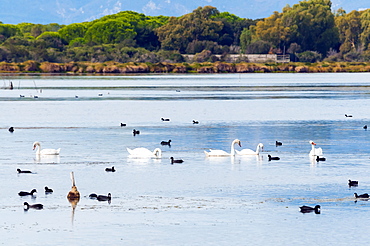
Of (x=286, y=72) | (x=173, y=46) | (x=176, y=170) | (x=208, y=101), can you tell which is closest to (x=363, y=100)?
(x=208, y=101)

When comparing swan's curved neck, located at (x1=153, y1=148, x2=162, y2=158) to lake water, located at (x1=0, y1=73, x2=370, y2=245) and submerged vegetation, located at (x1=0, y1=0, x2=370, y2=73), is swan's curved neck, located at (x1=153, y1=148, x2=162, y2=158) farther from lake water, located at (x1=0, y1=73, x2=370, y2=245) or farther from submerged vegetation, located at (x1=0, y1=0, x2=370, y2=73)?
submerged vegetation, located at (x1=0, y1=0, x2=370, y2=73)

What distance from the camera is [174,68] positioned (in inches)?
6644

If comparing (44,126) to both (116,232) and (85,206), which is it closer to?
(85,206)

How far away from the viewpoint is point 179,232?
16109 mm

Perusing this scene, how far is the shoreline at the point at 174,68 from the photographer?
16212 cm

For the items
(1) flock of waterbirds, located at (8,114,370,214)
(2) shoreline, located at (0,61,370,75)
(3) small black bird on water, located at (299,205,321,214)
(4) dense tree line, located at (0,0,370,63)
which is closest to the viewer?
(3) small black bird on water, located at (299,205,321,214)

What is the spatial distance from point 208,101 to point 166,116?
54.1 ft

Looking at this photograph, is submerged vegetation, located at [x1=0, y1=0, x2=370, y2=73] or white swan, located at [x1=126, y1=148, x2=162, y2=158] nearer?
white swan, located at [x1=126, y1=148, x2=162, y2=158]

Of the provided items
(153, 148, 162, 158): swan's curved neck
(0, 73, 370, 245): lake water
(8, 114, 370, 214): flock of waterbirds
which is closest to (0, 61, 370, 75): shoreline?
(0, 73, 370, 245): lake water

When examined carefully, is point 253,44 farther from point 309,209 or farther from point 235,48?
point 309,209

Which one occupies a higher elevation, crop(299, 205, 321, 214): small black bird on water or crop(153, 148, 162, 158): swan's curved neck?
crop(153, 148, 162, 158): swan's curved neck

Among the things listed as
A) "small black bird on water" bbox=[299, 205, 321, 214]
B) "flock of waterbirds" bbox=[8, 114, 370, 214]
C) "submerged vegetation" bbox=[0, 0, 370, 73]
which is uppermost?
"submerged vegetation" bbox=[0, 0, 370, 73]

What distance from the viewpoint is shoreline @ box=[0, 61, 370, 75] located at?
16212 cm

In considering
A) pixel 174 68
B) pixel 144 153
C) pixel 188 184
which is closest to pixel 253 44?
pixel 174 68
